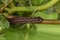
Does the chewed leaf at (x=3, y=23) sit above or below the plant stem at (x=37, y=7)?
below

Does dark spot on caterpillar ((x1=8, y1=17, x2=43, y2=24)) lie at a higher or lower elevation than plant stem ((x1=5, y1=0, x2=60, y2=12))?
lower

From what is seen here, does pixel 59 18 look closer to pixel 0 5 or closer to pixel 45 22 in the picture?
pixel 45 22

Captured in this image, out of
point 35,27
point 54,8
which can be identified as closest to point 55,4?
point 54,8

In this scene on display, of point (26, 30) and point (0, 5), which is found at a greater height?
point (0, 5)

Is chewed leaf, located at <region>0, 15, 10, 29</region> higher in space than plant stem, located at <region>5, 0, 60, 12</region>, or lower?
lower

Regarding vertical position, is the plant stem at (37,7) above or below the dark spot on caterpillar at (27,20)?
above

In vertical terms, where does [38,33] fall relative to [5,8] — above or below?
below

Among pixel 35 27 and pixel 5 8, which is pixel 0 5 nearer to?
pixel 5 8

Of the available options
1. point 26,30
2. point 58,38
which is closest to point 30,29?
point 26,30
